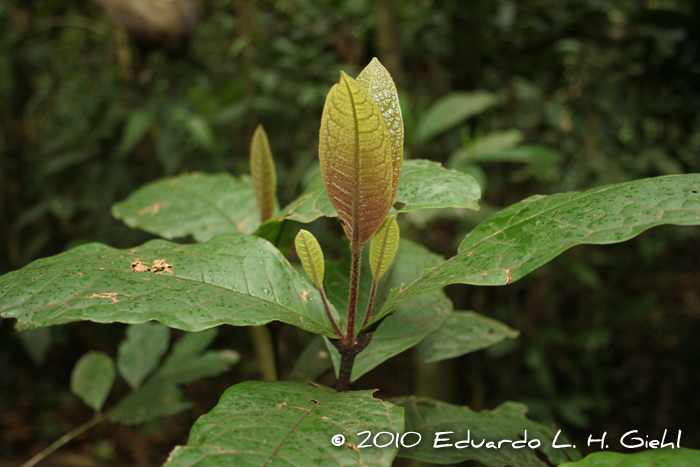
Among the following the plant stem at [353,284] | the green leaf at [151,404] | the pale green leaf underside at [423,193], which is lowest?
the green leaf at [151,404]

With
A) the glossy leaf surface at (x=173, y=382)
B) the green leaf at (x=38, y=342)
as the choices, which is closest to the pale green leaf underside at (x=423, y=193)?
the glossy leaf surface at (x=173, y=382)

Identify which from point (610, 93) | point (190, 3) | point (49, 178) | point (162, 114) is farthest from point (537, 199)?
point (49, 178)

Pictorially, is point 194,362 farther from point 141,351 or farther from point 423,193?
point 423,193

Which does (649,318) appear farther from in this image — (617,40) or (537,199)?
(537,199)

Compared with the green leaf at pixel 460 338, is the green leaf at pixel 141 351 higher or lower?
lower

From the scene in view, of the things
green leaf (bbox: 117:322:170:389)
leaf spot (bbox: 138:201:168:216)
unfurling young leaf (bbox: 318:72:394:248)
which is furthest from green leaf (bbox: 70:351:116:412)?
unfurling young leaf (bbox: 318:72:394:248)

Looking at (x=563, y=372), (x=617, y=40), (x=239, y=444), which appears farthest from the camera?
(x=563, y=372)

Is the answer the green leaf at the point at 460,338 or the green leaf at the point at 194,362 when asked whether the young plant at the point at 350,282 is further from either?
the green leaf at the point at 194,362
